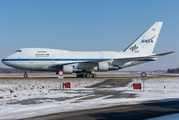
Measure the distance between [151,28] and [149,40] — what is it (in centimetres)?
249

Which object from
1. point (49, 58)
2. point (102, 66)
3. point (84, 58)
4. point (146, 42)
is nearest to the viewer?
point (102, 66)

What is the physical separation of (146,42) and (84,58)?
44.3 ft

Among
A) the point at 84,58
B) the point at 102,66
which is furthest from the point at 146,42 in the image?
the point at 84,58

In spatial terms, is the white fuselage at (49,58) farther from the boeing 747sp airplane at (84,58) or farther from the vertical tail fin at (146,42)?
the vertical tail fin at (146,42)

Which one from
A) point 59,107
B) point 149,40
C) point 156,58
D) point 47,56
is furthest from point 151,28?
point 59,107

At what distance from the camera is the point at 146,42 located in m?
40.4

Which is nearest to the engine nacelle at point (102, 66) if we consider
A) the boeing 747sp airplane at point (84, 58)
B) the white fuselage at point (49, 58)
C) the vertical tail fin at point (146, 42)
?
the boeing 747sp airplane at point (84, 58)

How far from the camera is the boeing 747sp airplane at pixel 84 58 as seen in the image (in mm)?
36750

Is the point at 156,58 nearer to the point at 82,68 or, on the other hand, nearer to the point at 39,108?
the point at 82,68

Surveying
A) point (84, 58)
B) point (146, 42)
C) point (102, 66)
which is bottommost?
point (102, 66)

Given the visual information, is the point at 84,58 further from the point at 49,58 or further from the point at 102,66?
the point at 49,58

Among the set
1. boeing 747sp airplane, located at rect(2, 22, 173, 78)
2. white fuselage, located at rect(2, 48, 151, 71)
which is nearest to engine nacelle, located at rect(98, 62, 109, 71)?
boeing 747sp airplane, located at rect(2, 22, 173, 78)

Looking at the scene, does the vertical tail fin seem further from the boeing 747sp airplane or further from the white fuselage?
the white fuselage

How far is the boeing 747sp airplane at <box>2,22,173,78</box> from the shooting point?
36750mm
